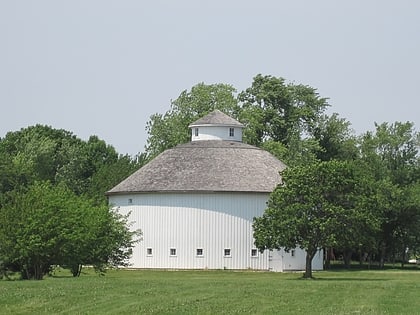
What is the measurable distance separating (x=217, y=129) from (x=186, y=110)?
2208cm

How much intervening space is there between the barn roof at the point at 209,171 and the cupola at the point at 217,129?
162cm

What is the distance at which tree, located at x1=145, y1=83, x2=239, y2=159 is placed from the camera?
104 metres

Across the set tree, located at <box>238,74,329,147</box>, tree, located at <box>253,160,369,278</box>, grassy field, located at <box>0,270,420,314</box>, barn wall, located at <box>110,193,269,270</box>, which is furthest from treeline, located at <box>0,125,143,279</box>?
tree, located at <box>238,74,329,147</box>

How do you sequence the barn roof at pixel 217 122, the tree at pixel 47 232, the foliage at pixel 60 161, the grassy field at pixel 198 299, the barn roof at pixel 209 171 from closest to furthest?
the grassy field at pixel 198 299 < the tree at pixel 47 232 < the barn roof at pixel 209 171 < the barn roof at pixel 217 122 < the foliage at pixel 60 161

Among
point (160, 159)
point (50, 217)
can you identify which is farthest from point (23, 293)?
point (160, 159)

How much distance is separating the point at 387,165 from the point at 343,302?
6895 centimetres

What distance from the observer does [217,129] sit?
84.5 meters

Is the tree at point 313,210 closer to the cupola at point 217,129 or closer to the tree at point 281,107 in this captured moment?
the cupola at point 217,129

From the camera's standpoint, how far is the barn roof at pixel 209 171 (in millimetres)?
76125

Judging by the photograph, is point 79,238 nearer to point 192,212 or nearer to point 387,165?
point 192,212

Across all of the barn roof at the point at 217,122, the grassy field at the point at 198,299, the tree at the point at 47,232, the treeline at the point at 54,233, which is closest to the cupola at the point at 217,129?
the barn roof at the point at 217,122

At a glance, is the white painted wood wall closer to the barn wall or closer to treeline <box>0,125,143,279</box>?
the barn wall

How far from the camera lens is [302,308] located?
30.7m

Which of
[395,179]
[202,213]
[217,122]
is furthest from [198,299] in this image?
[395,179]
